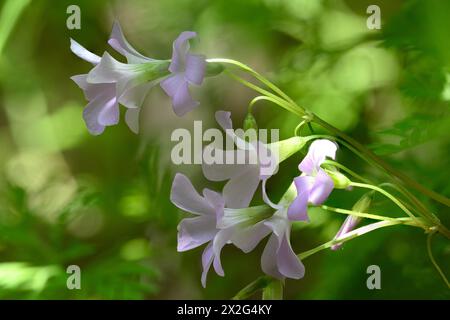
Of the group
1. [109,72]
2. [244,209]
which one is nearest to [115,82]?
[109,72]

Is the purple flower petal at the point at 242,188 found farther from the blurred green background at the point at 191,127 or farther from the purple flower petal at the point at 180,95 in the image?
the blurred green background at the point at 191,127

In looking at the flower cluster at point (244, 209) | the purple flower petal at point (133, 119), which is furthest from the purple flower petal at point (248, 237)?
the purple flower petal at point (133, 119)

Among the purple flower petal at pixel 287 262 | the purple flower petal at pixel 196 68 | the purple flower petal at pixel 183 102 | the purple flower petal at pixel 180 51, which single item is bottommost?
the purple flower petal at pixel 287 262
